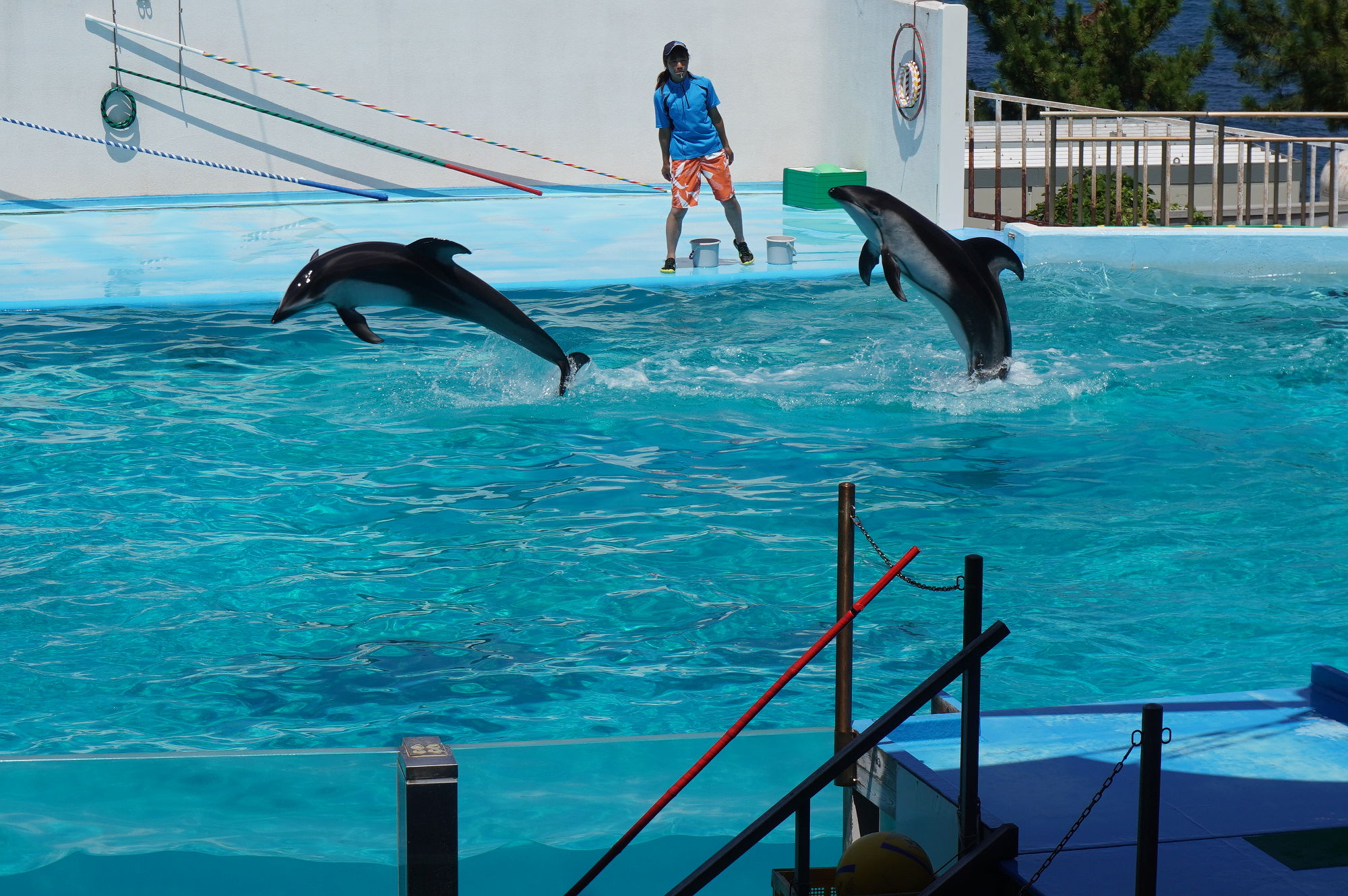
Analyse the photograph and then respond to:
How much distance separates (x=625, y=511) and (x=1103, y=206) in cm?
1066

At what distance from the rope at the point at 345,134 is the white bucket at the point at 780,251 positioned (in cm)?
450

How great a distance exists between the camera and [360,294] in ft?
27.7

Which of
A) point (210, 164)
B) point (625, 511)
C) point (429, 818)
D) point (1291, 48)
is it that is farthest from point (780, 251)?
point (1291, 48)

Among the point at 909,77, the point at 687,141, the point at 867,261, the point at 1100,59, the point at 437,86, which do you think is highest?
the point at 1100,59

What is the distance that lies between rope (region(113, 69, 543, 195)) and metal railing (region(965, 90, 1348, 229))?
538 cm

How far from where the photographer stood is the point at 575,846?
4000 millimetres

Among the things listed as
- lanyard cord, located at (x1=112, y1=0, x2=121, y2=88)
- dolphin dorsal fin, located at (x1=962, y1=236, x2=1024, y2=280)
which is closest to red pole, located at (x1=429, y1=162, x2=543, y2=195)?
lanyard cord, located at (x1=112, y1=0, x2=121, y2=88)

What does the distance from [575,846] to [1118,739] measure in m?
1.47

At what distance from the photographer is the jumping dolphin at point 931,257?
867 cm

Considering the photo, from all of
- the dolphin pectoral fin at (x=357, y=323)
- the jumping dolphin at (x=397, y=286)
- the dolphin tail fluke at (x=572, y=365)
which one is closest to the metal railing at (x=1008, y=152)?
the dolphin tail fluke at (x=572, y=365)

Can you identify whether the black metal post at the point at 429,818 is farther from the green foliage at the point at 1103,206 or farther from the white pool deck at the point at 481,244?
the green foliage at the point at 1103,206

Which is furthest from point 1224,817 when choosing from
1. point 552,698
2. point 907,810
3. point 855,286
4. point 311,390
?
point 855,286

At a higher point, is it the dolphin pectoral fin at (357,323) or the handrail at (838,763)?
the dolphin pectoral fin at (357,323)

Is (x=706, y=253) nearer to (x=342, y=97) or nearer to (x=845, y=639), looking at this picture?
(x=342, y=97)
